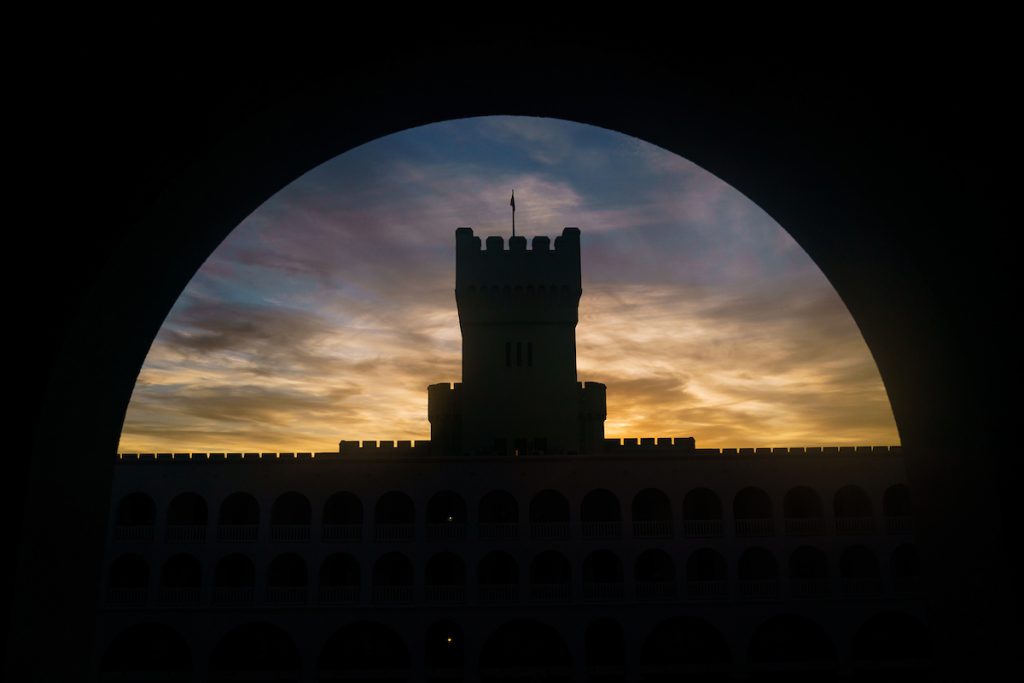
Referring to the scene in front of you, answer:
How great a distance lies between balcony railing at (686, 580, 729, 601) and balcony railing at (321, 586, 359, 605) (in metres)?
16.7

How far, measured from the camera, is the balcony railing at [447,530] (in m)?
34.2

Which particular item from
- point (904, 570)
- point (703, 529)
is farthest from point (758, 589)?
point (904, 570)

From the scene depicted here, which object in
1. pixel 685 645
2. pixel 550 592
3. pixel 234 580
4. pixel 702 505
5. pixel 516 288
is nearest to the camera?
pixel 550 592

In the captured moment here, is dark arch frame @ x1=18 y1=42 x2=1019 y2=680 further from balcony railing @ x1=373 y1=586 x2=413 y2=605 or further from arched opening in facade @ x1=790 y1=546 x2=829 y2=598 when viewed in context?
arched opening in facade @ x1=790 y1=546 x2=829 y2=598

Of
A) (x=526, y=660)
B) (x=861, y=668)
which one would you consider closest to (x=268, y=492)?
(x=526, y=660)

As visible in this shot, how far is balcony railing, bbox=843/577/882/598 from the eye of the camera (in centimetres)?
3369

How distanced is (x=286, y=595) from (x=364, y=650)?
517cm

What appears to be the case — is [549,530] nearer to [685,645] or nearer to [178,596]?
[685,645]

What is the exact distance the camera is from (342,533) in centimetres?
3450

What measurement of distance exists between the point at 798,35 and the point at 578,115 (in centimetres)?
185

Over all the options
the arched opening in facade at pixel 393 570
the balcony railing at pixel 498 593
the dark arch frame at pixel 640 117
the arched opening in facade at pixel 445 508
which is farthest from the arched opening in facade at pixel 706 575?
the dark arch frame at pixel 640 117

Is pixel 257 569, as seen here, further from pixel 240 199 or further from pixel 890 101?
pixel 890 101

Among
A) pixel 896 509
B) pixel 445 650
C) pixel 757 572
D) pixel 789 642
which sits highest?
pixel 896 509

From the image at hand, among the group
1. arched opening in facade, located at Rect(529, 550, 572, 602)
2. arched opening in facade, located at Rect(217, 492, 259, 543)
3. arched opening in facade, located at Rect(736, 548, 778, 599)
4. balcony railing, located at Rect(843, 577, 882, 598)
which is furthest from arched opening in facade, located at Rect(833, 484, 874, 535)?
arched opening in facade, located at Rect(217, 492, 259, 543)
